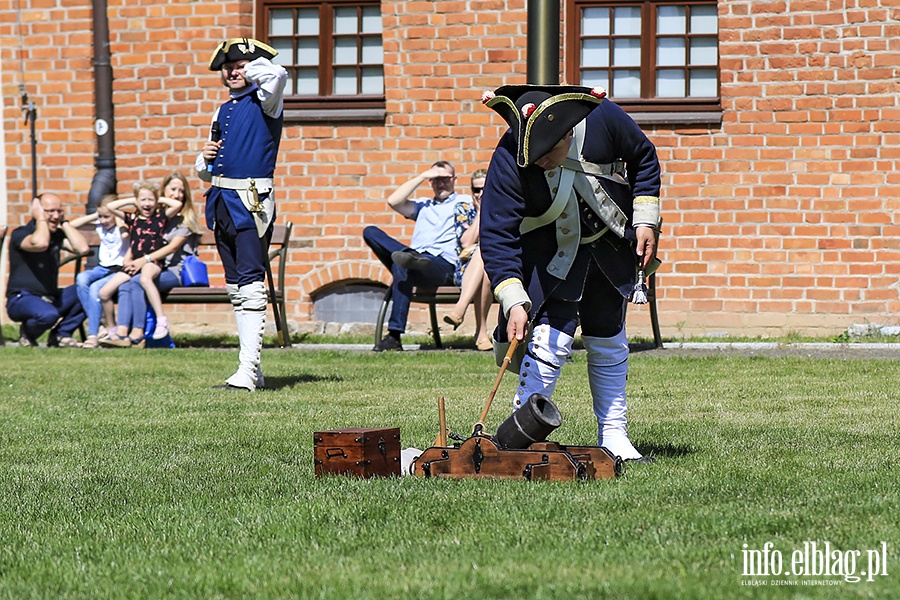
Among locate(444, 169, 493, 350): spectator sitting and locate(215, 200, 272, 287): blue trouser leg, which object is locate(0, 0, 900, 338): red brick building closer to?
locate(444, 169, 493, 350): spectator sitting

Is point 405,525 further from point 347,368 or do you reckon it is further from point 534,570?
point 347,368

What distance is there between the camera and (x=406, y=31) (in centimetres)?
1452

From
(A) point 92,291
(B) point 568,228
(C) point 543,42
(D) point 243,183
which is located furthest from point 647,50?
(B) point 568,228

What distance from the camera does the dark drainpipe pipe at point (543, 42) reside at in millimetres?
9117

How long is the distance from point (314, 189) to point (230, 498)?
32.1ft

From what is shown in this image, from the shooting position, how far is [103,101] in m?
15.1

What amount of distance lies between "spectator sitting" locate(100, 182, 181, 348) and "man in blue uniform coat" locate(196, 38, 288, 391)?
162 inches

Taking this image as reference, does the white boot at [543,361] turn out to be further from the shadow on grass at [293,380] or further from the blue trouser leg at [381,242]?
the blue trouser leg at [381,242]

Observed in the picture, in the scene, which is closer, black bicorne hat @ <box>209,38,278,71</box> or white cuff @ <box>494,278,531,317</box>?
white cuff @ <box>494,278,531,317</box>

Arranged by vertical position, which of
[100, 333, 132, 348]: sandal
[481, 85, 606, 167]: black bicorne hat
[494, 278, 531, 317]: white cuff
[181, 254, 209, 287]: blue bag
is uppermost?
[481, 85, 606, 167]: black bicorne hat

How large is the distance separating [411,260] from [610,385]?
6.47 meters

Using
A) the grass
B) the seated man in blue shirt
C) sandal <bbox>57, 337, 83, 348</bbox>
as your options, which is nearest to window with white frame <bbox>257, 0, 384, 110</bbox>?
the seated man in blue shirt

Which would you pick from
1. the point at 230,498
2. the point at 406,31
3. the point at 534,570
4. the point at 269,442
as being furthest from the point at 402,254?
the point at 534,570

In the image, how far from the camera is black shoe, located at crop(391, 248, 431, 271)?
12.4 meters
